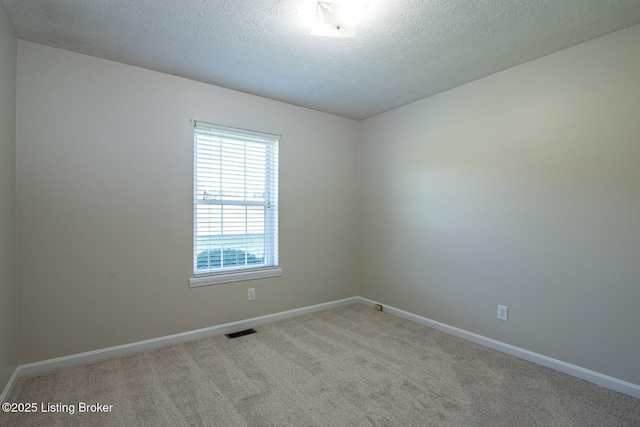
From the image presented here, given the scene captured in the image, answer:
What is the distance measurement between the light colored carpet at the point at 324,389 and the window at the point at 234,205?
74cm

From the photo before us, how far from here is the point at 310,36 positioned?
7.16 ft

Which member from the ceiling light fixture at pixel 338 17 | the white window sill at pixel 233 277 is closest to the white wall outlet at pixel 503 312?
the white window sill at pixel 233 277

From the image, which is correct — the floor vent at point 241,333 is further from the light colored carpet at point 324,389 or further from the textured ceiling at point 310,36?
the textured ceiling at point 310,36

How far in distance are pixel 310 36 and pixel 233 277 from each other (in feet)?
7.34

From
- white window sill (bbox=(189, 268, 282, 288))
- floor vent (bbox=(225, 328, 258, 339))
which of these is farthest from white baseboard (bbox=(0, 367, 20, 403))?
floor vent (bbox=(225, 328, 258, 339))

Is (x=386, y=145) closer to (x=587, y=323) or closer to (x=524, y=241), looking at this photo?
(x=524, y=241)

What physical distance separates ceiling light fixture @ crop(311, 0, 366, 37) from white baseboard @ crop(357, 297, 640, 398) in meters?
2.70

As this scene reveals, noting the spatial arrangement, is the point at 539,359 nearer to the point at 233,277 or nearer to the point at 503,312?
the point at 503,312

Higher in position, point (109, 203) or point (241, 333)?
point (109, 203)

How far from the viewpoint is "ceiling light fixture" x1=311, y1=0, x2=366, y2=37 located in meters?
1.84

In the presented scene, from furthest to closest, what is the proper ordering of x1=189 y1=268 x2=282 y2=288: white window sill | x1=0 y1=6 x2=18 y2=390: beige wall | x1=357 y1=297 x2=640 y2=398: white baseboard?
x1=189 y1=268 x2=282 y2=288: white window sill → x1=357 y1=297 x2=640 y2=398: white baseboard → x1=0 y1=6 x2=18 y2=390: beige wall

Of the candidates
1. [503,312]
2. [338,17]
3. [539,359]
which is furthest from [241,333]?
[338,17]

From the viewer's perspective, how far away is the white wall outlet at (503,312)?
105 inches

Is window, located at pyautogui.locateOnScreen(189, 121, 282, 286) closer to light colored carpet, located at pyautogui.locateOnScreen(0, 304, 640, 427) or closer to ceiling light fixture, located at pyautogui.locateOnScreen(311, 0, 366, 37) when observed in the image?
light colored carpet, located at pyautogui.locateOnScreen(0, 304, 640, 427)
